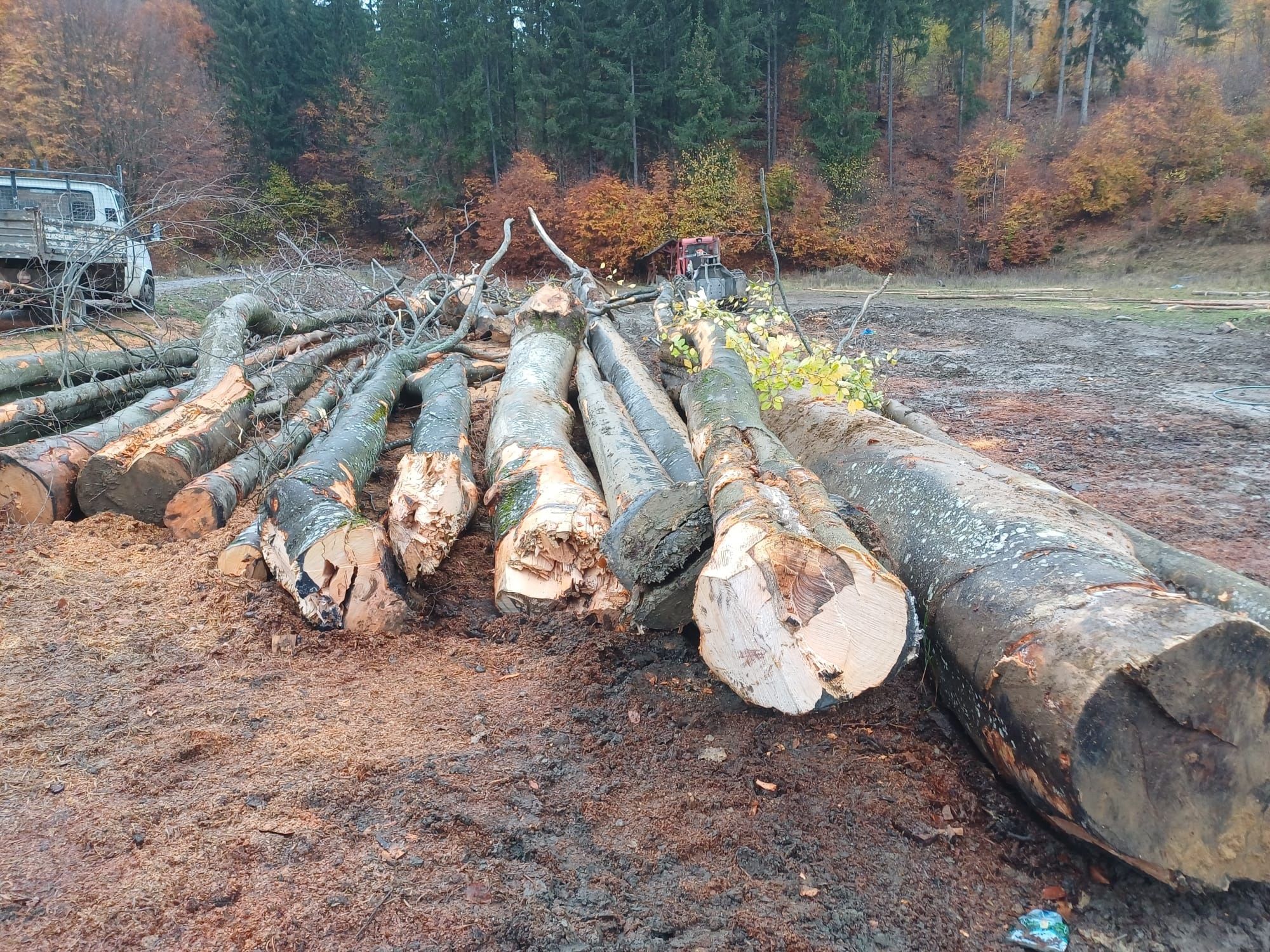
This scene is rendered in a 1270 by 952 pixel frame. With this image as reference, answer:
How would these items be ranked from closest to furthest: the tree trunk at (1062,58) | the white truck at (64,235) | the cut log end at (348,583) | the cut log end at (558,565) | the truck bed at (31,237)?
the cut log end at (348,583), the cut log end at (558,565), the white truck at (64,235), the truck bed at (31,237), the tree trunk at (1062,58)

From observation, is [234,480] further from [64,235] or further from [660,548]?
[64,235]

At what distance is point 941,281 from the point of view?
2702 cm

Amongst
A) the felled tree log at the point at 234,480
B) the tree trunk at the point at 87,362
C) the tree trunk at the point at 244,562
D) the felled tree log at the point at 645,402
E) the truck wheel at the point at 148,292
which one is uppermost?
the truck wheel at the point at 148,292

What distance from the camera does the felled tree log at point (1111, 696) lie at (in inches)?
71.6

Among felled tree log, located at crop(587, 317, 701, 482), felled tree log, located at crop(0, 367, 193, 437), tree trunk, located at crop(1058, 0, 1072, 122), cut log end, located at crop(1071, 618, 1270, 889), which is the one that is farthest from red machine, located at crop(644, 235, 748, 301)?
tree trunk, located at crop(1058, 0, 1072, 122)

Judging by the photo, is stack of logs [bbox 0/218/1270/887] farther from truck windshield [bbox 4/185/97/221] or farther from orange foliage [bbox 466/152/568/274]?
orange foliage [bbox 466/152/568/274]

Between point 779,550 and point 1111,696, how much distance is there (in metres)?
0.91

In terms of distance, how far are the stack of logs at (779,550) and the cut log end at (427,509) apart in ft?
0.05

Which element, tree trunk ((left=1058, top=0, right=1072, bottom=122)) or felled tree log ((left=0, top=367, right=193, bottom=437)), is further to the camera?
tree trunk ((left=1058, top=0, right=1072, bottom=122))

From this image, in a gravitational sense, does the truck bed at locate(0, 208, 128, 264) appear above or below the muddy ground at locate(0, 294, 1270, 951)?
above

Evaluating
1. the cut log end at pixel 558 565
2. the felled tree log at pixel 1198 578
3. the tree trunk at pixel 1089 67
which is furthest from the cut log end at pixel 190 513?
the tree trunk at pixel 1089 67

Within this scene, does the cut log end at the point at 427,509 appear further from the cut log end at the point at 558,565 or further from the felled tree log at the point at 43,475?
the felled tree log at the point at 43,475

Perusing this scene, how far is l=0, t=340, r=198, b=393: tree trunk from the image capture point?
576 centimetres

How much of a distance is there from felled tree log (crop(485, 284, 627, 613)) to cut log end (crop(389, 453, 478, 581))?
18cm
